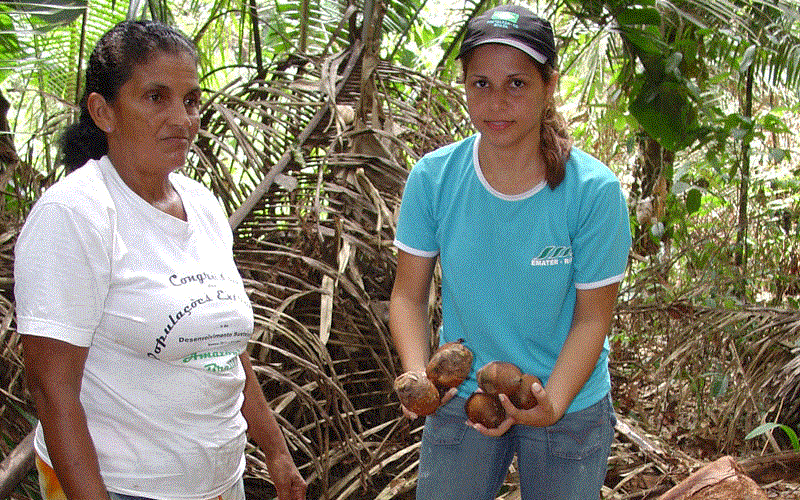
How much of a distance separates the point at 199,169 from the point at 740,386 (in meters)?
2.62

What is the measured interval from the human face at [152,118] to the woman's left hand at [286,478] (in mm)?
778

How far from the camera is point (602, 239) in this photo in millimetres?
1822

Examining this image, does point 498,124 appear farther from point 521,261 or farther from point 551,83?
point 521,261

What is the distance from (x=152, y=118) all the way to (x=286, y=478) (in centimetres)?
94

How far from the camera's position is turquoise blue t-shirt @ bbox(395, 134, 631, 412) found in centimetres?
184

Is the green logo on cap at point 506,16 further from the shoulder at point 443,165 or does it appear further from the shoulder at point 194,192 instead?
the shoulder at point 194,192

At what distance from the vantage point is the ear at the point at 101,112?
169cm

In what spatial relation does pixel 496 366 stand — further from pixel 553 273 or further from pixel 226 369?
pixel 226 369

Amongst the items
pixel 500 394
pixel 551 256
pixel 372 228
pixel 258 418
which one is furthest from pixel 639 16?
pixel 258 418

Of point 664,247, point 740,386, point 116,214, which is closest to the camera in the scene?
point 116,214

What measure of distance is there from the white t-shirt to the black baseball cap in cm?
77

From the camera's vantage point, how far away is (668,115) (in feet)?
14.5

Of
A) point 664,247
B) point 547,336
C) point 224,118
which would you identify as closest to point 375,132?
point 224,118

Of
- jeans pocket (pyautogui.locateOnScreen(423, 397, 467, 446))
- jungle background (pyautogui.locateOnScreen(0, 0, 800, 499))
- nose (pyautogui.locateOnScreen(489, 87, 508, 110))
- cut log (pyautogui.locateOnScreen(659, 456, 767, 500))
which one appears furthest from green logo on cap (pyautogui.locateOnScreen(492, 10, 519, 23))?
cut log (pyautogui.locateOnScreen(659, 456, 767, 500))
